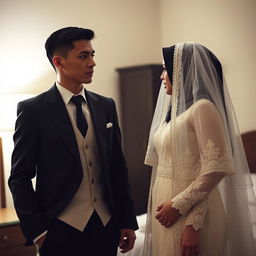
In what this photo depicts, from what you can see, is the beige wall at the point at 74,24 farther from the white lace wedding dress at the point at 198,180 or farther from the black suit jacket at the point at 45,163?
the white lace wedding dress at the point at 198,180

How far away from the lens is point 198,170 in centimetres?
195

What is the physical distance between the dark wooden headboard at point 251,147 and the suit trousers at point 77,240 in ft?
→ 6.82

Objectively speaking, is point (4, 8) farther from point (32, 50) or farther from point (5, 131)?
point (5, 131)

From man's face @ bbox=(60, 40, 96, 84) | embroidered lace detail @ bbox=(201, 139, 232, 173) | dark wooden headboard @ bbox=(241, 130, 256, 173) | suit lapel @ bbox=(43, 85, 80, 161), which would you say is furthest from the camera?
dark wooden headboard @ bbox=(241, 130, 256, 173)

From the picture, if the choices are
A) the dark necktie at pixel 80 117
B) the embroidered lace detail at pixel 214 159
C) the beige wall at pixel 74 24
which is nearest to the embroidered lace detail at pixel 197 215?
the embroidered lace detail at pixel 214 159

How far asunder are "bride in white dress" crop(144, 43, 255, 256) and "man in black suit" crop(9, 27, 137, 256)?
23 cm

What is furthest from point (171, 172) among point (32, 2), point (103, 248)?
point (32, 2)

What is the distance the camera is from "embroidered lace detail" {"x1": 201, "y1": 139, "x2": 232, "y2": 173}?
1.86 metres

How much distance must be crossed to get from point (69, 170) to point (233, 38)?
2543 millimetres

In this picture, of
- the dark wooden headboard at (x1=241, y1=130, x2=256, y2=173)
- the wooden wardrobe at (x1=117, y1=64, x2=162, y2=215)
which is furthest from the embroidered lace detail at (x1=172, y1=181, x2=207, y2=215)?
the wooden wardrobe at (x1=117, y1=64, x2=162, y2=215)

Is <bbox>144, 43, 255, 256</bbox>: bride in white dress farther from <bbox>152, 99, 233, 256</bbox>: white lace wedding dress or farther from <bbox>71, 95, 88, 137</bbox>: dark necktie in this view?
<bbox>71, 95, 88, 137</bbox>: dark necktie

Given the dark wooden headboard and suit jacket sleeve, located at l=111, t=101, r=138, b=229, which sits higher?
suit jacket sleeve, located at l=111, t=101, r=138, b=229

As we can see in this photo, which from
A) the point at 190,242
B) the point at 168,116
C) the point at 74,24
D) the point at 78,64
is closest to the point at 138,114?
the point at 74,24

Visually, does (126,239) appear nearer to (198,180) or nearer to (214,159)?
(198,180)
